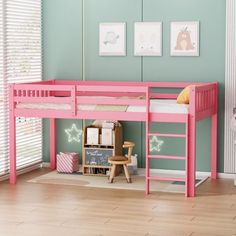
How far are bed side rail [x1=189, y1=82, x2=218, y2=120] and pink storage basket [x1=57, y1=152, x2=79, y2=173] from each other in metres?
1.54

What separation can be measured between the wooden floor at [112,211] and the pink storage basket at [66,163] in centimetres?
64

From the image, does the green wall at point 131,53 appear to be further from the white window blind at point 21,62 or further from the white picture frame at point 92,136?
the white picture frame at point 92,136

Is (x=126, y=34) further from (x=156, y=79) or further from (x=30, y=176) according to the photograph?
(x=30, y=176)

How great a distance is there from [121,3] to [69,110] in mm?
1479

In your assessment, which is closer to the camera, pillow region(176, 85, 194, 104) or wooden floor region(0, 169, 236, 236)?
wooden floor region(0, 169, 236, 236)

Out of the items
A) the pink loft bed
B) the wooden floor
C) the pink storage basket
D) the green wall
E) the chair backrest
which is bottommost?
the wooden floor

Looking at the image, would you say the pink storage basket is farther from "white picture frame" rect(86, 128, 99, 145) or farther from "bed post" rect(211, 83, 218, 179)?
"bed post" rect(211, 83, 218, 179)

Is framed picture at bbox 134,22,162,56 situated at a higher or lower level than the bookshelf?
higher

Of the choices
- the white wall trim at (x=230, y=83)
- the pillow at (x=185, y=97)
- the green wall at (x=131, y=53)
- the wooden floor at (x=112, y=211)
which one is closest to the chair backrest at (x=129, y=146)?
the green wall at (x=131, y=53)

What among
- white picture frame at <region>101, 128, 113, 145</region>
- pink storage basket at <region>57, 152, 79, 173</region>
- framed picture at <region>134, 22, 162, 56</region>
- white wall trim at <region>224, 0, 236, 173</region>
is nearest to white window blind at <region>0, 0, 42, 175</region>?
pink storage basket at <region>57, 152, 79, 173</region>

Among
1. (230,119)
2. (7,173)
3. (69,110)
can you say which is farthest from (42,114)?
(230,119)

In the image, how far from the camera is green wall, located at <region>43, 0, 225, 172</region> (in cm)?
705

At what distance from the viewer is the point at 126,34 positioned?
7348mm

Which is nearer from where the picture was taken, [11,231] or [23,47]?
[11,231]
